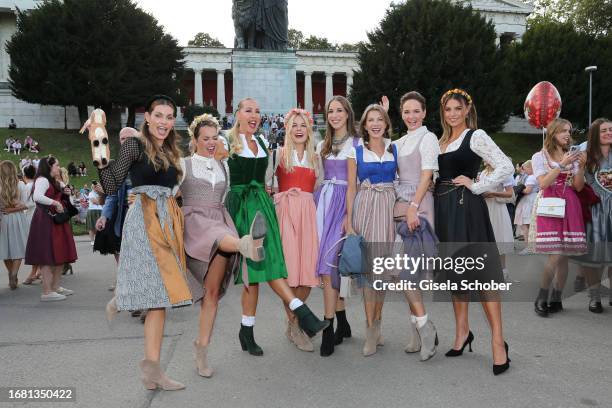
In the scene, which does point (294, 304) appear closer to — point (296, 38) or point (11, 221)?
point (11, 221)

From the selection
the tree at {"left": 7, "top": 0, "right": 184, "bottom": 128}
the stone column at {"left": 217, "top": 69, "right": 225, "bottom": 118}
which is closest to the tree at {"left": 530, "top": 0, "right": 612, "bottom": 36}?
the stone column at {"left": 217, "top": 69, "right": 225, "bottom": 118}

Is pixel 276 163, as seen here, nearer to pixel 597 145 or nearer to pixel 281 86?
pixel 597 145

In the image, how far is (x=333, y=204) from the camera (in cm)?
559

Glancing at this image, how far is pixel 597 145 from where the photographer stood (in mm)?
6891

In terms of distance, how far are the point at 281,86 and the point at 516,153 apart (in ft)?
92.6

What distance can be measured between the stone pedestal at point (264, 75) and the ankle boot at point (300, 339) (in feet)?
69.3

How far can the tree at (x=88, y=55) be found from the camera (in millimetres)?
41594

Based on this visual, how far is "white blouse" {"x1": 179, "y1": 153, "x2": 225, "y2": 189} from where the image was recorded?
16.0ft

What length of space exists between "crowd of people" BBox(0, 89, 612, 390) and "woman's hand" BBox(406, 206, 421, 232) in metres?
0.02

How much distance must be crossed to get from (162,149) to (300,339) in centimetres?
226

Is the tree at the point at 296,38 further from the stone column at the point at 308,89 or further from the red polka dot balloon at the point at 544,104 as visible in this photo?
the red polka dot balloon at the point at 544,104

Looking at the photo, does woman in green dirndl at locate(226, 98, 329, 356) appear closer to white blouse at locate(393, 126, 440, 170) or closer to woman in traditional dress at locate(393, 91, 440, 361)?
woman in traditional dress at locate(393, 91, 440, 361)

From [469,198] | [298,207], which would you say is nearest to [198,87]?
[298,207]

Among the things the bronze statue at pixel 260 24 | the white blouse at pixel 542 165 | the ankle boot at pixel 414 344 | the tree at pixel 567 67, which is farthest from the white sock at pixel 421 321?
the tree at pixel 567 67
